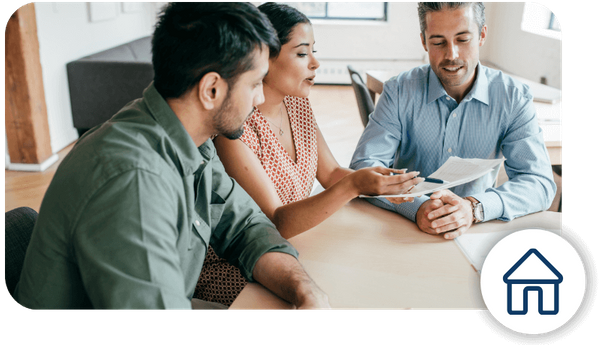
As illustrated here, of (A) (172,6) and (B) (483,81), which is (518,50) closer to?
(B) (483,81)

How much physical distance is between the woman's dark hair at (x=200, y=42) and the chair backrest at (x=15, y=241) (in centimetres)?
40

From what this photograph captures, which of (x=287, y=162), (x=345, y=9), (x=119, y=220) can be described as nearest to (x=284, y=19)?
(x=287, y=162)

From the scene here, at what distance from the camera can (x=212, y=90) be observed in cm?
85

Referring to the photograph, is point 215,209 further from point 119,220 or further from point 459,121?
point 459,121

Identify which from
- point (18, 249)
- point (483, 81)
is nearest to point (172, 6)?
point (18, 249)

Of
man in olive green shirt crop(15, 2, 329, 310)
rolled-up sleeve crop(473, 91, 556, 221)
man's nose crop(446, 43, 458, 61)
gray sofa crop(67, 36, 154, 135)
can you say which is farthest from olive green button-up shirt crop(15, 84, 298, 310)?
gray sofa crop(67, 36, 154, 135)

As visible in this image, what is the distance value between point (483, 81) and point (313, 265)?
2.99 feet

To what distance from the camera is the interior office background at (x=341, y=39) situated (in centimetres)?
363

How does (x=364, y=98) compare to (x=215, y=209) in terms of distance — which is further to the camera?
(x=364, y=98)

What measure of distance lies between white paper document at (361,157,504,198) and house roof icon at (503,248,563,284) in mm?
439

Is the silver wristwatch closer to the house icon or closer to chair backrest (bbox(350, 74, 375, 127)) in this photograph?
the house icon

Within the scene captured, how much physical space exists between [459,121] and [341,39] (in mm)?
5104

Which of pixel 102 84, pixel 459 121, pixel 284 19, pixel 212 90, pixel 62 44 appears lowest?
pixel 102 84

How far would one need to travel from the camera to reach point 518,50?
5.27 metres
